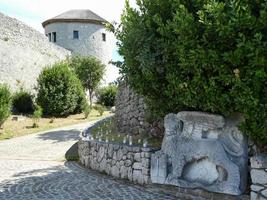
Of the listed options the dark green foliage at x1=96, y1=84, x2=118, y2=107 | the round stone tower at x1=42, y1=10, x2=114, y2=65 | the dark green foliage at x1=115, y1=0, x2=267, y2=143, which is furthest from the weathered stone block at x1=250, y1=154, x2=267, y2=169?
the round stone tower at x1=42, y1=10, x2=114, y2=65

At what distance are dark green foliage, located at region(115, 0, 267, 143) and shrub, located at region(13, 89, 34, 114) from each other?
18.7m

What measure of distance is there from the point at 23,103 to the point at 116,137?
15241mm

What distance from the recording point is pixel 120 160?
9.21m

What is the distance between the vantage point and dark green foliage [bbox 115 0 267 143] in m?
6.21

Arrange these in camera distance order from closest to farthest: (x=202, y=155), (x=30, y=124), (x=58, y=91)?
(x=202, y=155) < (x=30, y=124) < (x=58, y=91)

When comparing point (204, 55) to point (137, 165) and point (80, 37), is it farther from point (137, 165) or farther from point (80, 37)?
point (80, 37)

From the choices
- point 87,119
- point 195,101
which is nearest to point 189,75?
point 195,101

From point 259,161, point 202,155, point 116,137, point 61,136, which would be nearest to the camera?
point 259,161

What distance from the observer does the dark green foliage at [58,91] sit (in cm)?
2500

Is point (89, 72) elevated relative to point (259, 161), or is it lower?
elevated

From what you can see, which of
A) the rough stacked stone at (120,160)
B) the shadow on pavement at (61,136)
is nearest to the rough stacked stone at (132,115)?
the rough stacked stone at (120,160)

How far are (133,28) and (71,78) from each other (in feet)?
60.9

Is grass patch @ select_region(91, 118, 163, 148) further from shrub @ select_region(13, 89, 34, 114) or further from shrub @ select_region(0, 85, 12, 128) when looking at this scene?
shrub @ select_region(13, 89, 34, 114)

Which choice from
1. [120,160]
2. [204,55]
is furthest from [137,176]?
[204,55]
